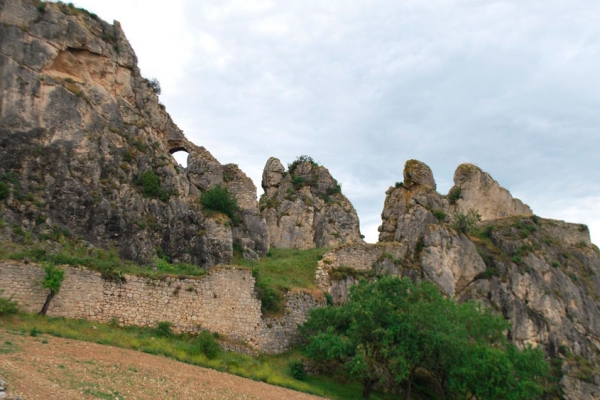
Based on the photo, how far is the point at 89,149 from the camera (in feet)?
107

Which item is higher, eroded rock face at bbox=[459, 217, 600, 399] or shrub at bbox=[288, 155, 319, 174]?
shrub at bbox=[288, 155, 319, 174]

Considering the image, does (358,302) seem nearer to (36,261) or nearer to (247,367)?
(247,367)

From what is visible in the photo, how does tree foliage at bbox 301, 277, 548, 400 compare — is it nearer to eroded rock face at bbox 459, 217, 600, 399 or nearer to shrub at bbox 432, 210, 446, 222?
eroded rock face at bbox 459, 217, 600, 399

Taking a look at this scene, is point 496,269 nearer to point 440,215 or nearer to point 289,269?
point 440,215

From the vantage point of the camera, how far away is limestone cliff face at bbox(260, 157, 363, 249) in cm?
4559

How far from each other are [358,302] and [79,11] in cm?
2929

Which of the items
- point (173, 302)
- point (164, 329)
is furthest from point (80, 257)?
point (164, 329)

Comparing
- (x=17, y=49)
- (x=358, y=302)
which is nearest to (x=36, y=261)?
(x=358, y=302)

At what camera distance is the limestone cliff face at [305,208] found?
45.6 metres

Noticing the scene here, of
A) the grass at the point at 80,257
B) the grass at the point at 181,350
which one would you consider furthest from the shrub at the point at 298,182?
the grass at the point at 181,350

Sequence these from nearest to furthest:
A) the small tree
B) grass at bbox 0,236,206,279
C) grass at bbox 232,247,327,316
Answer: the small tree < grass at bbox 0,236,206,279 < grass at bbox 232,247,327,316

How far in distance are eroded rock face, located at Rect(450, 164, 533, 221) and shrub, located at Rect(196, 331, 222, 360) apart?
3557 centimetres

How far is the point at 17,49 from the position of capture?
32.2 m

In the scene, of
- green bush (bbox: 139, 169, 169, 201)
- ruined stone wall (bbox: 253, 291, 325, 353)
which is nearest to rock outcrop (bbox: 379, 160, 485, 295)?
ruined stone wall (bbox: 253, 291, 325, 353)
